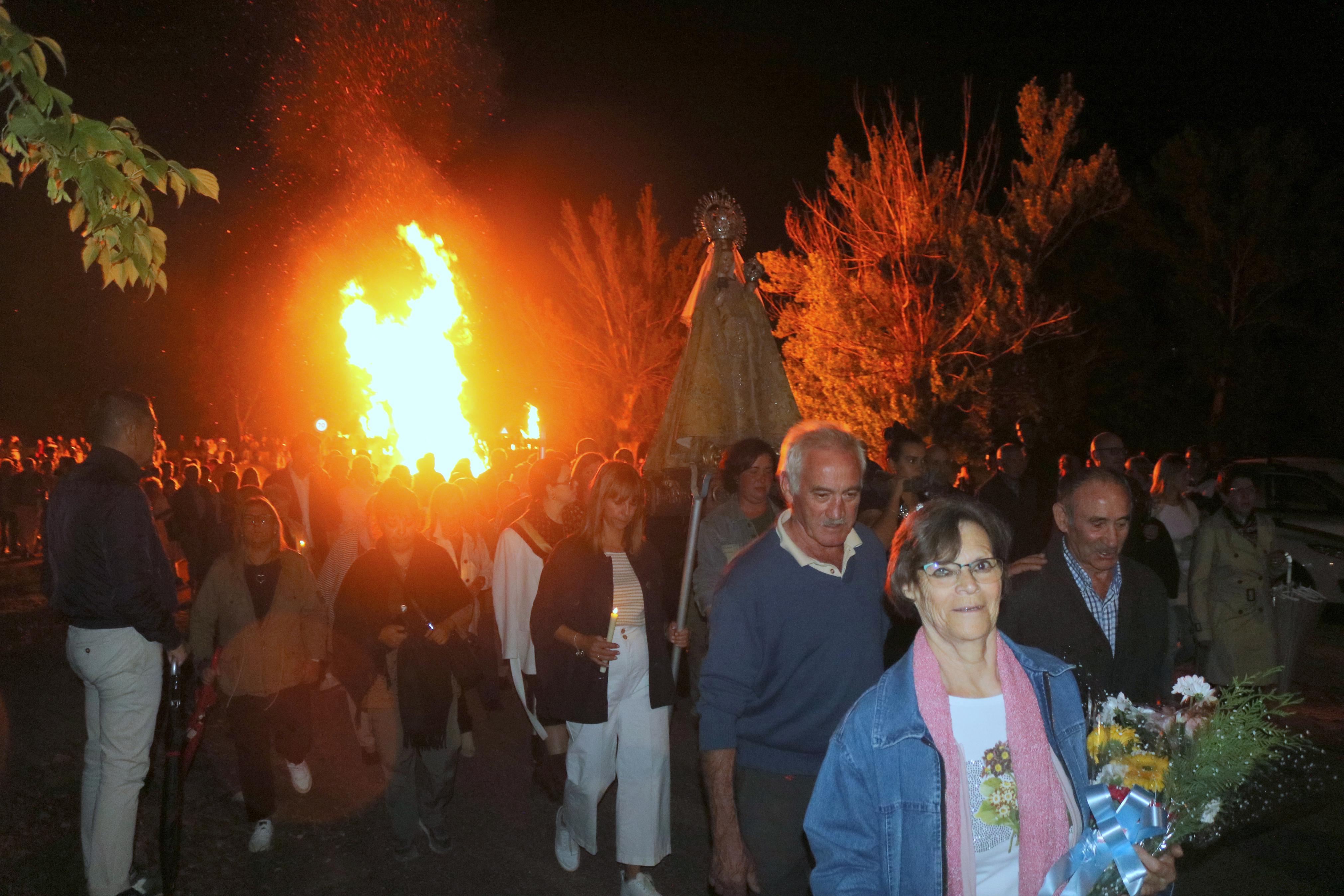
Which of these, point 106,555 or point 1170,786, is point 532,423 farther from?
point 1170,786

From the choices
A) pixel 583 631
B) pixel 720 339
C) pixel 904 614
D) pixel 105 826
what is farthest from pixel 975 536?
pixel 105 826

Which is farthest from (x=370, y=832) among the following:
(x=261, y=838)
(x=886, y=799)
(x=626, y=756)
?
(x=886, y=799)

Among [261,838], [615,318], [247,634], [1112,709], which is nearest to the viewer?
[1112,709]

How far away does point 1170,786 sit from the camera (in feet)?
8.50

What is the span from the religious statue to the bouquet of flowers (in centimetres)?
425

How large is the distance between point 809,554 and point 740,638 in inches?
16.7

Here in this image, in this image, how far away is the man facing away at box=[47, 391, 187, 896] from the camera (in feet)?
16.7

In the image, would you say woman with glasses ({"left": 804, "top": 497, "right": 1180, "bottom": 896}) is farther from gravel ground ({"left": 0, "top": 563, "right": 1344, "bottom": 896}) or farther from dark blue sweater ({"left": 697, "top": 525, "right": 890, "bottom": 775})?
gravel ground ({"left": 0, "top": 563, "right": 1344, "bottom": 896})

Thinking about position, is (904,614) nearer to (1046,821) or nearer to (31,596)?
(1046,821)

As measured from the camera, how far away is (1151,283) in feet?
94.3

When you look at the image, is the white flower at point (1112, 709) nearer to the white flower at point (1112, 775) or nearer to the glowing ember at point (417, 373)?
the white flower at point (1112, 775)

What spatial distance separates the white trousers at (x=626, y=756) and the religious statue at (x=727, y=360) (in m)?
1.78

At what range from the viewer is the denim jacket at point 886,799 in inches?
99.0

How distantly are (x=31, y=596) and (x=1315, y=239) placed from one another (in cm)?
3006
